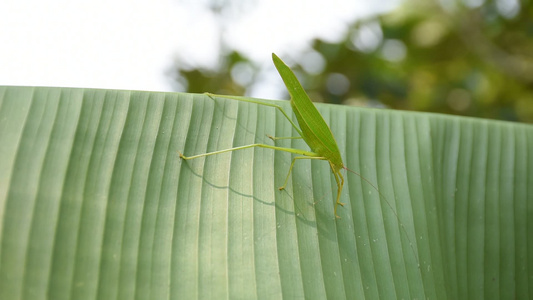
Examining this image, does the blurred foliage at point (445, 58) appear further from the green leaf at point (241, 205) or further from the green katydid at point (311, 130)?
the green katydid at point (311, 130)

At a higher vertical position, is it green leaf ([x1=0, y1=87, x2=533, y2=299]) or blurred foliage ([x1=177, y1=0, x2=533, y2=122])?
blurred foliage ([x1=177, y1=0, x2=533, y2=122])

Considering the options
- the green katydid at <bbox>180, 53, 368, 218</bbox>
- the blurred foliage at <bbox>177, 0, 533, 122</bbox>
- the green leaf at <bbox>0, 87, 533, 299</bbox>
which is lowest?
the green leaf at <bbox>0, 87, 533, 299</bbox>

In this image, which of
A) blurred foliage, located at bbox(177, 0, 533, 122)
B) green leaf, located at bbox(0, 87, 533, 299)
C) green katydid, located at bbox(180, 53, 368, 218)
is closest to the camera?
green leaf, located at bbox(0, 87, 533, 299)

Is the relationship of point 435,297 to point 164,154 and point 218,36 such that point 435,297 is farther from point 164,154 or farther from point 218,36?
point 218,36

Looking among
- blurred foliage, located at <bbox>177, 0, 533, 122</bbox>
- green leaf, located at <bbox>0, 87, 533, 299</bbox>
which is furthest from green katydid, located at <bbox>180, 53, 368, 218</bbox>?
blurred foliage, located at <bbox>177, 0, 533, 122</bbox>

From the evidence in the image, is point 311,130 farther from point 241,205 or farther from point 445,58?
point 445,58

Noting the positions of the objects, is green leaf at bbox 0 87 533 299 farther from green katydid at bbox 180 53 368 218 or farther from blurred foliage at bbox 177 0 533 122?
blurred foliage at bbox 177 0 533 122

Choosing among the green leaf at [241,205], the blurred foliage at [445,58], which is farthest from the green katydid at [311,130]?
the blurred foliage at [445,58]

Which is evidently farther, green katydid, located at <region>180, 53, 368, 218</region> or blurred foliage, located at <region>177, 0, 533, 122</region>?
blurred foliage, located at <region>177, 0, 533, 122</region>
